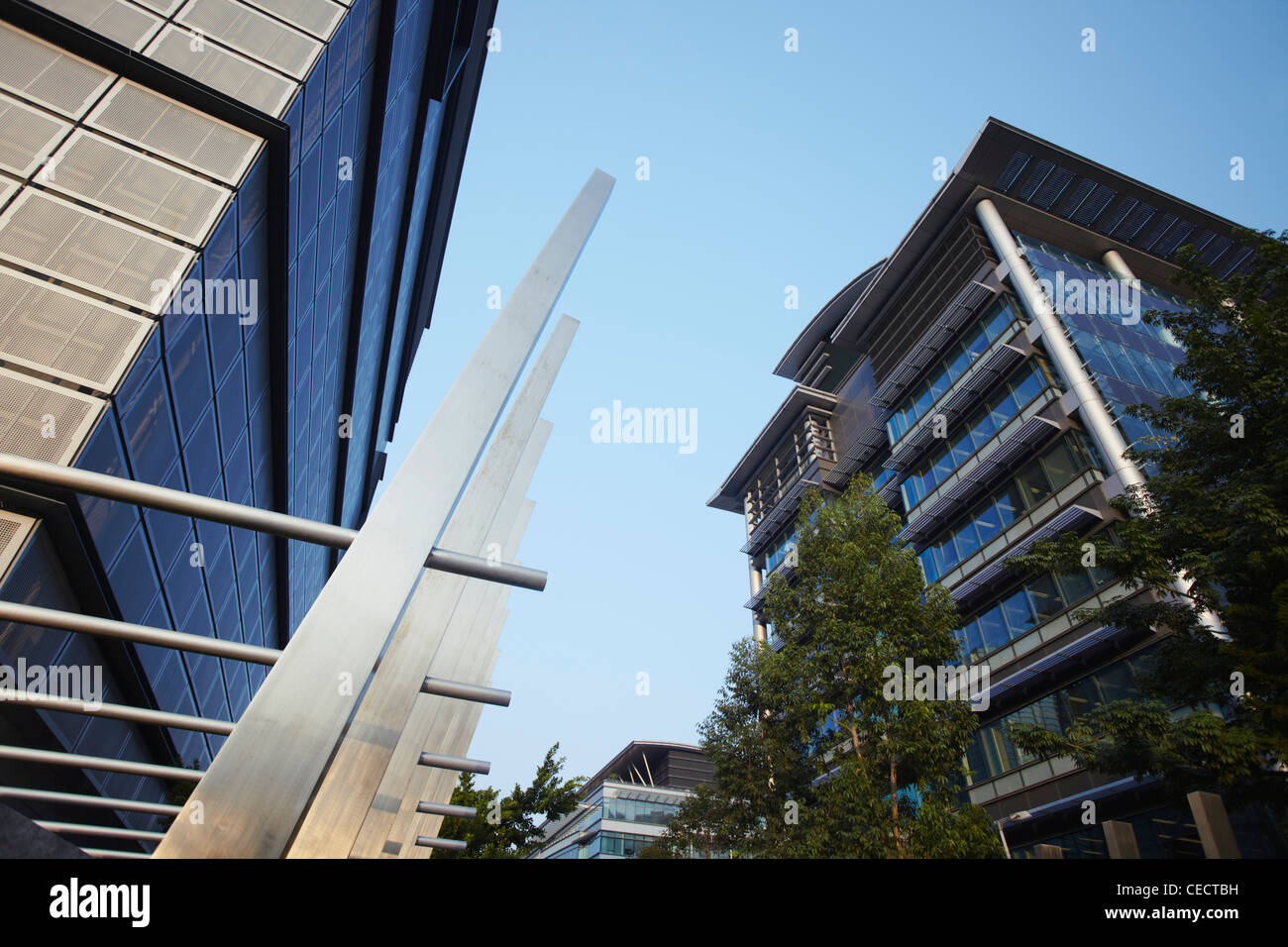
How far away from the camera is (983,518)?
27.0 m

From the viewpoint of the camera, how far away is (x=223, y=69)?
8.80 meters

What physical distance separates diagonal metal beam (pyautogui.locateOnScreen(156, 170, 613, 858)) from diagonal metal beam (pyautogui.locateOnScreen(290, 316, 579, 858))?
3.88ft

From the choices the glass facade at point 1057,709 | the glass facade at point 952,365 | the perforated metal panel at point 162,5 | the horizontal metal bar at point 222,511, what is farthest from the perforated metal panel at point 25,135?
the glass facade at point 952,365

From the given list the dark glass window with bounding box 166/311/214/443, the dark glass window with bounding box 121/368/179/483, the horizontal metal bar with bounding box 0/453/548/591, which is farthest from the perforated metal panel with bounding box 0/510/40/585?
the horizontal metal bar with bounding box 0/453/548/591

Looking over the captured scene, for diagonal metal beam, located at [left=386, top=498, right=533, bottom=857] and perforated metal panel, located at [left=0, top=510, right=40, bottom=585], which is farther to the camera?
diagonal metal beam, located at [left=386, top=498, right=533, bottom=857]

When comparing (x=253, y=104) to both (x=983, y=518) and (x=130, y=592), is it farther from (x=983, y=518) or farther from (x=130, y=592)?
(x=983, y=518)

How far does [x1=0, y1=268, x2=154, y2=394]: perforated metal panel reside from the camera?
6.52 metres

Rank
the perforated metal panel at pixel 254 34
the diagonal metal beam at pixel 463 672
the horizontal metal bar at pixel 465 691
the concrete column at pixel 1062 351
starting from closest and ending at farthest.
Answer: the horizontal metal bar at pixel 465 691 → the diagonal metal beam at pixel 463 672 → the perforated metal panel at pixel 254 34 → the concrete column at pixel 1062 351

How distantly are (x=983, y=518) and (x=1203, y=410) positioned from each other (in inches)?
639

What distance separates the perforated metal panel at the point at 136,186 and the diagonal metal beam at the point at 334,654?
286 inches

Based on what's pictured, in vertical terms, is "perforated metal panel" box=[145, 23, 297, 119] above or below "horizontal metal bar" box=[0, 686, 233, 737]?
above

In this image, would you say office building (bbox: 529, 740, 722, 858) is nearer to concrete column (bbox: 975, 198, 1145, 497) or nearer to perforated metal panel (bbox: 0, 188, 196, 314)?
concrete column (bbox: 975, 198, 1145, 497)

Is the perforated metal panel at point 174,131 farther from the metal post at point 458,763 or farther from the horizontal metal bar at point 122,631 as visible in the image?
the horizontal metal bar at point 122,631

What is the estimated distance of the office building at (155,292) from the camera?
6.70 m
